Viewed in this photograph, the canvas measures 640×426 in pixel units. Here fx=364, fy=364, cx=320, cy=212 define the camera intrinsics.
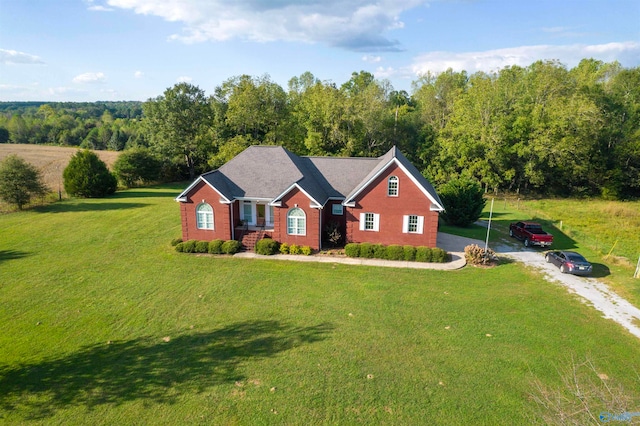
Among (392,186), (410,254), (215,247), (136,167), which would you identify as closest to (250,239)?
(215,247)

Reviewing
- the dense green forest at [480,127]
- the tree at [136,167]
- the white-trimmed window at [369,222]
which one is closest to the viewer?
the white-trimmed window at [369,222]

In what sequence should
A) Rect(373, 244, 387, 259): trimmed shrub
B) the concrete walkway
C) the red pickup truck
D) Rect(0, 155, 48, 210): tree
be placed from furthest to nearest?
Rect(0, 155, 48, 210): tree → the red pickup truck → Rect(373, 244, 387, 259): trimmed shrub → the concrete walkway

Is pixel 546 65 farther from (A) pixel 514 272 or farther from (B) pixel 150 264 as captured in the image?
(B) pixel 150 264

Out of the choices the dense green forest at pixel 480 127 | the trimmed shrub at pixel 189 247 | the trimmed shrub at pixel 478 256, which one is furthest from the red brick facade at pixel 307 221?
the dense green forest at pixel 480 127

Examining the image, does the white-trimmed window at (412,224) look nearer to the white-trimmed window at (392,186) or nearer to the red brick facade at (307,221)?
the white-trimmed window at (392,186)

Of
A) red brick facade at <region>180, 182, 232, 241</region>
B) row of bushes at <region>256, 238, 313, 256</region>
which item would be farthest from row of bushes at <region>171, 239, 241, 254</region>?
row of bushes at <region>256, 238, 313, 256</region>

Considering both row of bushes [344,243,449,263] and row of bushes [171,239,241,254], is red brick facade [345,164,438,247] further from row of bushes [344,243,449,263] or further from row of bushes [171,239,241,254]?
row of bushes [171,239,241,254]
